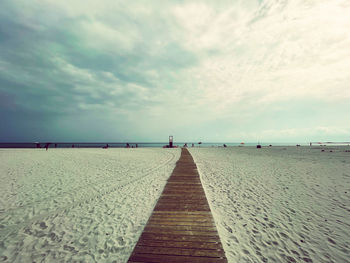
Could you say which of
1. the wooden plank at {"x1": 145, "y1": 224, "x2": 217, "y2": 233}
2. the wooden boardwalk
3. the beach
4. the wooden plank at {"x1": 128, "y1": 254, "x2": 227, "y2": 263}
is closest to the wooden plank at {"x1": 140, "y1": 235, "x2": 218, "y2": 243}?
the wooden boardwalk

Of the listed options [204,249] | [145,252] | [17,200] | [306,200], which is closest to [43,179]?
[17,200]

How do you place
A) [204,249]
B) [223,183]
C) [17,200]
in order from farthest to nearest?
1. [223,183]
2. [17,200]
3. [204,249]

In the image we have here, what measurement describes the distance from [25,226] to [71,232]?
1656 millimetres

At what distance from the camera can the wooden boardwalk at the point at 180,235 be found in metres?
3.41

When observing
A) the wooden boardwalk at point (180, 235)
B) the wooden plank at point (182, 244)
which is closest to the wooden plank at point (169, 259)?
the wooden boardwalk at point (180, 235)

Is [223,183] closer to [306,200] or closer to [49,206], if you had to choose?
[306,200]

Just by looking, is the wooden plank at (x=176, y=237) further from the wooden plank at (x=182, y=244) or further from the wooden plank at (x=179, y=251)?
the wooden plank at (x=179, y=251)

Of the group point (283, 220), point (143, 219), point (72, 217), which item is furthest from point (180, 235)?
point (72, 217)

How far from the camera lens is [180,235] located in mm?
4094

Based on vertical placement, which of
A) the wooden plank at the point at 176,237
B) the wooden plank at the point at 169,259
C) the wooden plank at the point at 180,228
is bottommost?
the wooden plank at the point at 169,259

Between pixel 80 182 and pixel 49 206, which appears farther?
pixel 80 182

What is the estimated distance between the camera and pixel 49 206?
6320 millimetres

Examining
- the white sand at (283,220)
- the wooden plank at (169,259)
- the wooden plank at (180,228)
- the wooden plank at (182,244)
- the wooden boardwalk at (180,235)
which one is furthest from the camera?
the wooden plank at (180,228)

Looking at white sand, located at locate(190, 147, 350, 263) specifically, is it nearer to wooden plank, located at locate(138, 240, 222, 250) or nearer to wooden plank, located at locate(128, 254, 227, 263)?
wooden plank, located at locate(138, 240, 222, 250)
